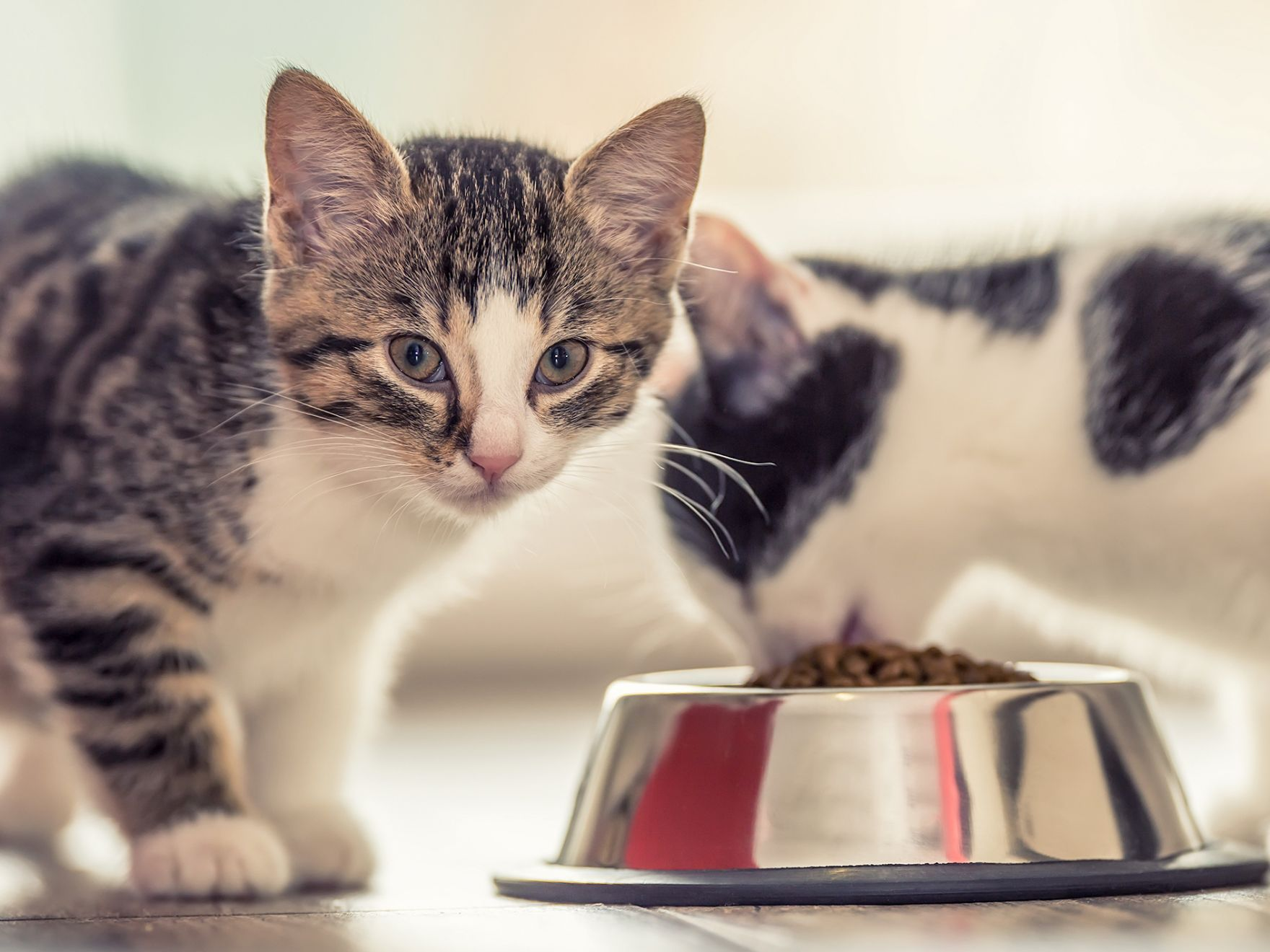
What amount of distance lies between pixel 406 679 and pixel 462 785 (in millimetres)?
1418

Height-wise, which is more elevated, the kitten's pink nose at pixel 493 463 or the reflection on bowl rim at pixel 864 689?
the kitten's pink nose at pixel 493 463

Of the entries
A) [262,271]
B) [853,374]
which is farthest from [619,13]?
[262,271]

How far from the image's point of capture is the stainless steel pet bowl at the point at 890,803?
43.6 inches

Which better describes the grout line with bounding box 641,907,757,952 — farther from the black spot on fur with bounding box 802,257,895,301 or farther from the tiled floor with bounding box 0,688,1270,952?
the black spot on fur with bounding box 802,257,895,301

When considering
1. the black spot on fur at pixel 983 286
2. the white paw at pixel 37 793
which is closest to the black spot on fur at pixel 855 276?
the black spot on fur at pixel 983 286

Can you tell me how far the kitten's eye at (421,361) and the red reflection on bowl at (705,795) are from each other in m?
0.37

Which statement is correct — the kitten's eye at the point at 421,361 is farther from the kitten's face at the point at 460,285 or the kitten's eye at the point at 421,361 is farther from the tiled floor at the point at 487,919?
the tiled floor at the point at 487,919

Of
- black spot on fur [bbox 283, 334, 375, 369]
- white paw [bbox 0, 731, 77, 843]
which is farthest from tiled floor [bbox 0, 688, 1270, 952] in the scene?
black spot on fur [bbox 283, 334, 375, 369]

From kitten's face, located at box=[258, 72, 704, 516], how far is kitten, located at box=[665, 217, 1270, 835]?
9.3 inches

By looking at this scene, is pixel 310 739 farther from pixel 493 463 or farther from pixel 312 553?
pixel 493 463

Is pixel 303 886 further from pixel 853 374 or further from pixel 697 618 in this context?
pixel 853 374

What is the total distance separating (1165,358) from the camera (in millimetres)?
1508

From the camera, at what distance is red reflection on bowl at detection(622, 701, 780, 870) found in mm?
1144

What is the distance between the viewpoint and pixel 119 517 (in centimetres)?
132
